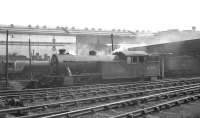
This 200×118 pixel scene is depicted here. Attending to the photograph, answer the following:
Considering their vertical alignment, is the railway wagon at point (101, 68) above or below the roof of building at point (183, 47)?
below

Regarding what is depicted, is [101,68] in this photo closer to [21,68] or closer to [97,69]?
[97,69]

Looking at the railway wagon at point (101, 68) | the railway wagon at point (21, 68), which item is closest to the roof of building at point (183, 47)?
the railway wagon at point (101, 68)

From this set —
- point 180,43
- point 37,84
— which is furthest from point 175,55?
point 37,84

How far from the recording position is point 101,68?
1759 cm

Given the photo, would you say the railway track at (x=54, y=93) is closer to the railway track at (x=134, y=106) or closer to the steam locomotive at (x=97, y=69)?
the steam locomotive at (x=97, y=69)

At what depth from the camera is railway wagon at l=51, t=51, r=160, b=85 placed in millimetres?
17156

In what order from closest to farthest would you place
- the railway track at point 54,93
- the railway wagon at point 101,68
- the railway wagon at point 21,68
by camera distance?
1. the railway track at point 54,93
2. the railway wagon at point 101,68
3. the railway wagon at point 21,68

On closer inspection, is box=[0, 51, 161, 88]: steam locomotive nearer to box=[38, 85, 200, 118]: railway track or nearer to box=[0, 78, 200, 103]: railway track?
box=[0, 78, 200, 103]: railway track

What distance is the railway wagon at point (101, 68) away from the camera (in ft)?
56.3

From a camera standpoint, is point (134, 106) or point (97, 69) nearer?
point (134, 106)

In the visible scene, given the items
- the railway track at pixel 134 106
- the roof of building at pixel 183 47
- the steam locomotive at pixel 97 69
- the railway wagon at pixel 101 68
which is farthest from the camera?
the roof of building at pixel 183 47

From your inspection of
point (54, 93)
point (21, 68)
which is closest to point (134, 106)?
point (54, 93)

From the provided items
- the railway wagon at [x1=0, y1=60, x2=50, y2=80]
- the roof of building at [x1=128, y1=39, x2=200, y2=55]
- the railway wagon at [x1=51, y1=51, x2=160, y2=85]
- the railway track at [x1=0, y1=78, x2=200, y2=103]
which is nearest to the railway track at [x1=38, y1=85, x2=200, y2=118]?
the railway track at [x1=0, y1=78, x2=200, y2=103]

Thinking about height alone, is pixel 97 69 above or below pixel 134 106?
above
